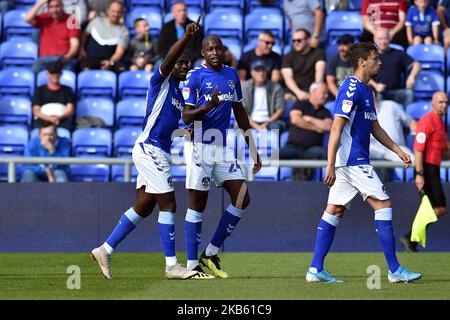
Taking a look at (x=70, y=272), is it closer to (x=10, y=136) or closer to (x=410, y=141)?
(x=10, y=136)

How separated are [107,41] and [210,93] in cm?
768

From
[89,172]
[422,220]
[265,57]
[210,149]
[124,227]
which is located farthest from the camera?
[265,57]

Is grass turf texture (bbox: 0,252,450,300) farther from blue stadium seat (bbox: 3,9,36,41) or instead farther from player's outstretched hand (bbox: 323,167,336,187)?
blue stadium seat (bbox: 3,9,36,41)

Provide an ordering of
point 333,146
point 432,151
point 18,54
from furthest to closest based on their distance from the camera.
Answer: point 18,54 < point 432,151 < point 333,146

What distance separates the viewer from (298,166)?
1549 cm

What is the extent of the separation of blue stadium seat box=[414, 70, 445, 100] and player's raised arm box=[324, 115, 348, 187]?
26.2ft

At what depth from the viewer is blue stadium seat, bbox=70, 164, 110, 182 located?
16.5 m

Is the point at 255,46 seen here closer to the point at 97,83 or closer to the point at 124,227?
the point at 97,83

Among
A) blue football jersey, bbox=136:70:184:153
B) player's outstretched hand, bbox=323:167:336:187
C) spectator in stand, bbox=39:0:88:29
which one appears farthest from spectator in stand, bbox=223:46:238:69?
player's outstretched hand, bbox=323:167:336:187

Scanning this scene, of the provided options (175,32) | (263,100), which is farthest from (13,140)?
(263,100)

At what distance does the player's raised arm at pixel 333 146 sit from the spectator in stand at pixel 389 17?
27.2 ft

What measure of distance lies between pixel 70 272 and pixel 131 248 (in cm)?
410

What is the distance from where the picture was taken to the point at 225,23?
63.6 ft

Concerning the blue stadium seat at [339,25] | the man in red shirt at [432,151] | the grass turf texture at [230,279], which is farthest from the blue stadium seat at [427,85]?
the grass turf texture at [230,279]
